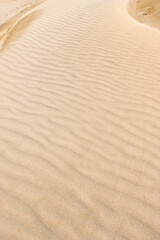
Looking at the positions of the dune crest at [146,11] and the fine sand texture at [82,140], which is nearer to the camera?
the fine sand texture at [82,140]

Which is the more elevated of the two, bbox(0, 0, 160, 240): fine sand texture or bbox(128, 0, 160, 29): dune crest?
bbox(128, 0, 160, 29): dune crest

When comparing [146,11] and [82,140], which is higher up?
[146,11]

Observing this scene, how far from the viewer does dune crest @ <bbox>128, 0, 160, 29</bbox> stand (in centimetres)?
669

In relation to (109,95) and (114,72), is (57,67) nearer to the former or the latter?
(114,72)

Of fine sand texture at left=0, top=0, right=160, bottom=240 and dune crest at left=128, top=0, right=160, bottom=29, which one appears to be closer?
fine sand texture at left=0, top=0, right=160, bottom=240

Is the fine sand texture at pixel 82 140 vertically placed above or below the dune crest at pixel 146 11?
below

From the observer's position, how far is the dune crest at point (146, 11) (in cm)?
669

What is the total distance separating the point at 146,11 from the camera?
24.8 feet

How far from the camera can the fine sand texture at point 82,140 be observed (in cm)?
184

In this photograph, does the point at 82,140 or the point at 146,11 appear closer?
the point at 82,140

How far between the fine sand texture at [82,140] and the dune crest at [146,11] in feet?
6.34

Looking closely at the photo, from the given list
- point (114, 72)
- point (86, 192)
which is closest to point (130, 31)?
point (114, 72)

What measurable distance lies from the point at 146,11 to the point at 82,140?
6.84 meters

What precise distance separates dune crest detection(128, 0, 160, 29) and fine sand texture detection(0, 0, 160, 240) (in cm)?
193
